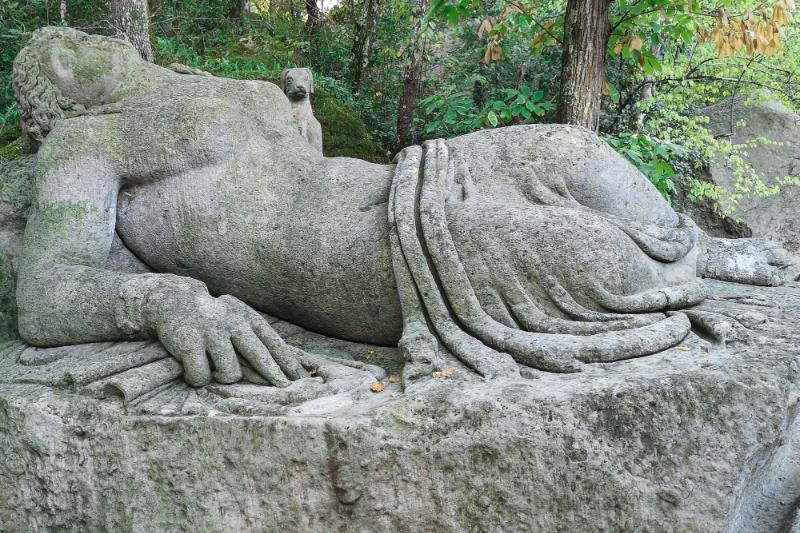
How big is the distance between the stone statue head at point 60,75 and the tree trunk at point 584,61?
8.69ft

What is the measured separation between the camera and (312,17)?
11.2m

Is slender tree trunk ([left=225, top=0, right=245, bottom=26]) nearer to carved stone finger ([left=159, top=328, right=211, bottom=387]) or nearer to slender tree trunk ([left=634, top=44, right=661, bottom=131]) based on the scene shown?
slender tree trunk ([left=634, top=44, right=661, bottom=131])

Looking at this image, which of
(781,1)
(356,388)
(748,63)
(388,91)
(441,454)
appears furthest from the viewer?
(388,91)

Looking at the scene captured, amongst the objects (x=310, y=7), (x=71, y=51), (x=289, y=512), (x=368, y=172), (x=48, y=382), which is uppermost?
(x=310, y=7)

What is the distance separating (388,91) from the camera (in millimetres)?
9938

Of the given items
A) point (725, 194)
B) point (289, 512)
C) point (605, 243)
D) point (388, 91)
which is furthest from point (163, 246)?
point (388, 91)

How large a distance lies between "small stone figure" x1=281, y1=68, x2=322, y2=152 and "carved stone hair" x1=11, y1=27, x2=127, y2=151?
3.47 feet

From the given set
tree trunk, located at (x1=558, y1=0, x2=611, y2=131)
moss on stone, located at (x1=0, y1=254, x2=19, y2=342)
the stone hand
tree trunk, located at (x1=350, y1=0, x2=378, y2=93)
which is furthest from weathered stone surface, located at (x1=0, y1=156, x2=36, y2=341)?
tree trunk, located at (x1=350, y1=0, x2=378, y2=93)

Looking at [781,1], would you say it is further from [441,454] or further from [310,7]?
[310,7]

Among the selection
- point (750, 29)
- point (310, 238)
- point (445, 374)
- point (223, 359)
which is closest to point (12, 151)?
point (310, 238)

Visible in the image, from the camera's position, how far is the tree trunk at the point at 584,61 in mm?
4309

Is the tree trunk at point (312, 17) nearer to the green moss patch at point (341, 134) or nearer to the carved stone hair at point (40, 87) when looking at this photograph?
the green moss patch at point (341, 134)

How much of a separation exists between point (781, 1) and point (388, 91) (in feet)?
21.9

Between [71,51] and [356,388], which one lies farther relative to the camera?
[71,51]
